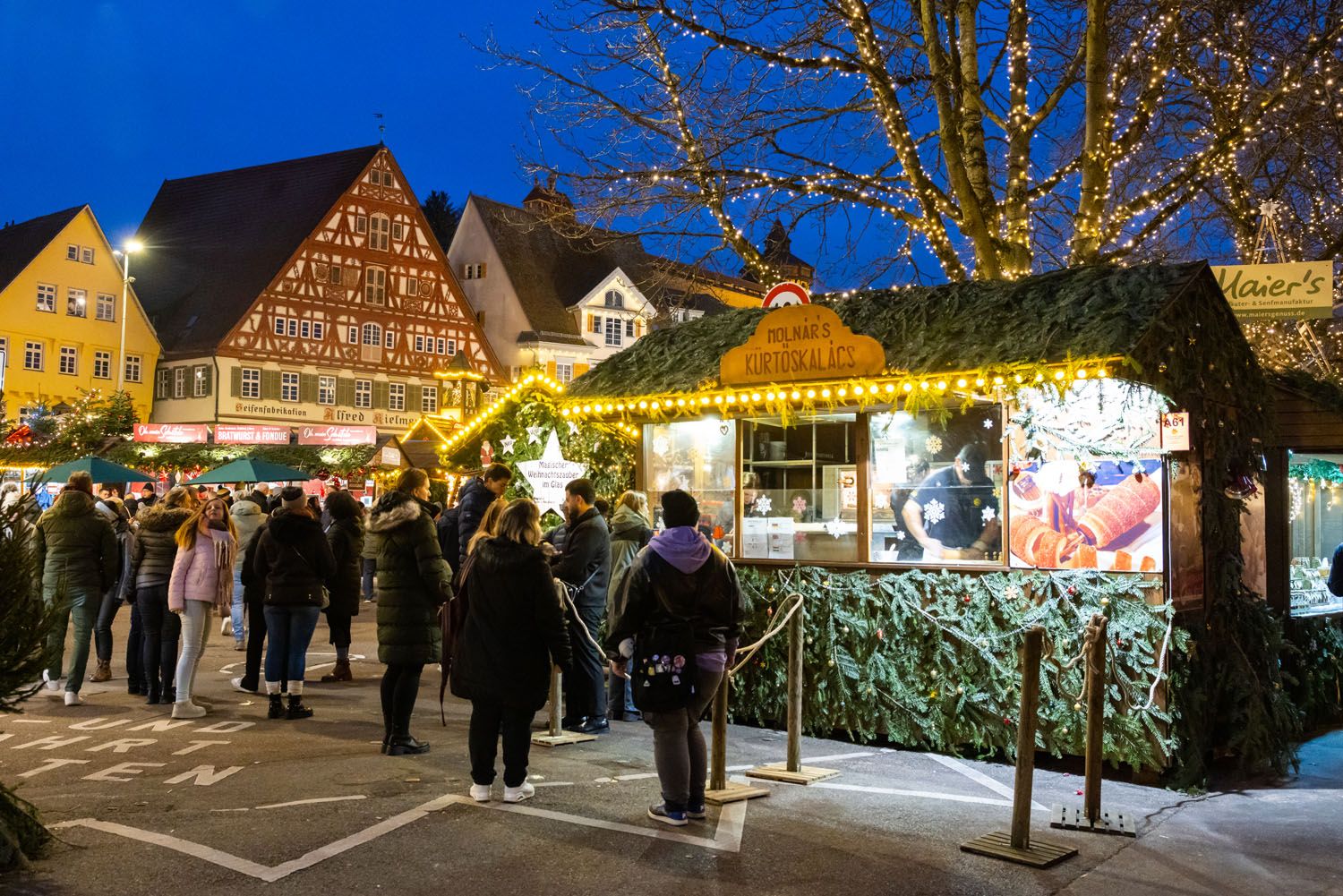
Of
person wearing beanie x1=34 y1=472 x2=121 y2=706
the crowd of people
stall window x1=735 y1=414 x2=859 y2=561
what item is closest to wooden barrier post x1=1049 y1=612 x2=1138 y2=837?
the crowd of people

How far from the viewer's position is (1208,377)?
9.23 meters

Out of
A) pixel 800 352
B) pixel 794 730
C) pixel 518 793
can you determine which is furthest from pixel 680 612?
pixel 800 352

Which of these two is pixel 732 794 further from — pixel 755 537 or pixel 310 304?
pixel 310 304

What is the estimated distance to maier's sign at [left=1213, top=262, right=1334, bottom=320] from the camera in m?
12.1

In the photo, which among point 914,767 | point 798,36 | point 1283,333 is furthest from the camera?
point 1283,333

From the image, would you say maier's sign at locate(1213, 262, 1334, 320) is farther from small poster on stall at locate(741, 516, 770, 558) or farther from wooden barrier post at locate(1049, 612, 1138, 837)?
wooden barrier post at locate(1049, 612, 1138, 837)

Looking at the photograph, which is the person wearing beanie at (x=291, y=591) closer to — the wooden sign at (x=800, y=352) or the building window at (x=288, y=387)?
the wooden sign at (x=800, y=352)

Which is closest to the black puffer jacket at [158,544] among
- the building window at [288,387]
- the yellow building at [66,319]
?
the yellow building at [66,319]

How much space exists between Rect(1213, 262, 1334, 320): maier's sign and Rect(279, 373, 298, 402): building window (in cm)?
3713

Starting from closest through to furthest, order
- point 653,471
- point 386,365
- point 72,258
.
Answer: point 653,471, point 72,258, point 386,365

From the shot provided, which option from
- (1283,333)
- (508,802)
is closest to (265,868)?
(508,802)

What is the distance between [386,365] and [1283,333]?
33.3 meters

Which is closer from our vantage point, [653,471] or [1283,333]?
[653,471]

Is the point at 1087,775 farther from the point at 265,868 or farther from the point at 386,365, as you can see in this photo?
the point at 386,365
